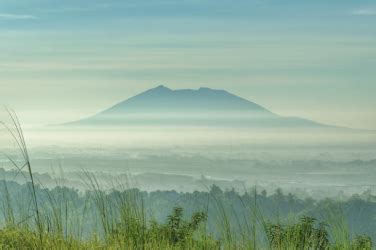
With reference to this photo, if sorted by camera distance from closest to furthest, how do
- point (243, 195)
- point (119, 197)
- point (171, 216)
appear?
point (243, 195) → point (119, 197) → point (171, 216)

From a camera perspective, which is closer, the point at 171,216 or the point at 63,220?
the point at 63,220

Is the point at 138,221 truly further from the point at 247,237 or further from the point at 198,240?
the point at 247,237

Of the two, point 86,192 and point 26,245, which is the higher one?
point 86,192

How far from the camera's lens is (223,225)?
46.8 feet

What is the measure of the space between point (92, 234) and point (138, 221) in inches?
36.6

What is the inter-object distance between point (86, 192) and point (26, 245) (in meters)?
1.54

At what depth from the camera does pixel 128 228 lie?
15242 mm

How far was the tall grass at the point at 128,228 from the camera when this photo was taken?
47.0 ft

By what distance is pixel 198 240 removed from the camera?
1509 centimetres

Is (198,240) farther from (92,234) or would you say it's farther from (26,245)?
(26,245)

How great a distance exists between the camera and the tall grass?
47.0ft

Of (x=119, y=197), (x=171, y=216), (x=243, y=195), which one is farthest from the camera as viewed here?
(x=171, y=216)

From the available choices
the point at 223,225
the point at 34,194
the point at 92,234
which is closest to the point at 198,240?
the point at 223,225

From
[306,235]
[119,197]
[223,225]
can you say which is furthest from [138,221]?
[306,235]
